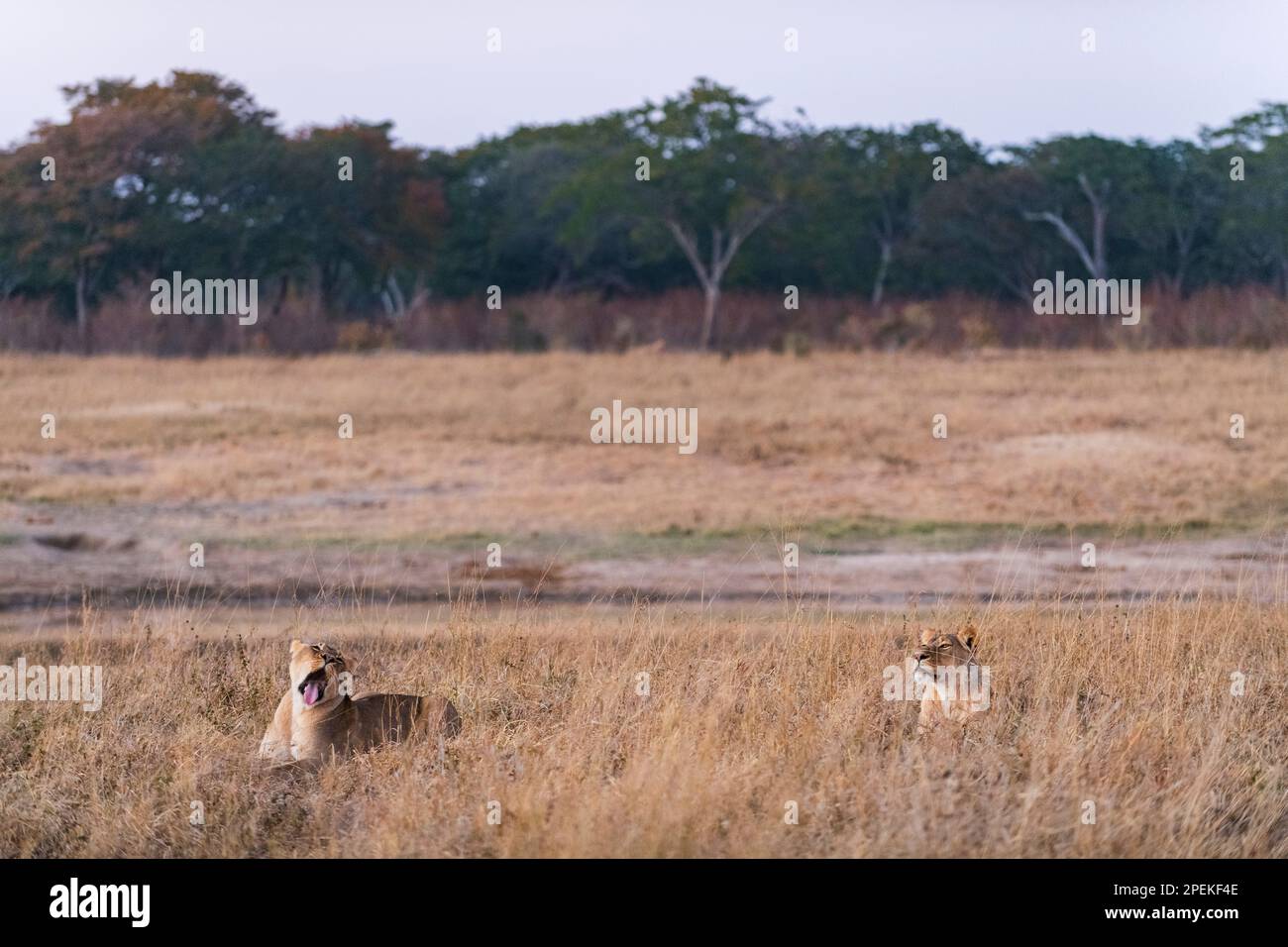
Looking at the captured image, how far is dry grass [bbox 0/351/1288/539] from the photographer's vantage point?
59.3 feet

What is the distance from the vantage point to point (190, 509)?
18.1 metres

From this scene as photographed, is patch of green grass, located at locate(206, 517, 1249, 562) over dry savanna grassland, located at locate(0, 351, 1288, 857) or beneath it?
beneath

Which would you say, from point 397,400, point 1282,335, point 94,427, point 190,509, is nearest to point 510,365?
point 397,400

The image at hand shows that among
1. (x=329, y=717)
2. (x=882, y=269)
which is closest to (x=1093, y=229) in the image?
(x=882, y=269)

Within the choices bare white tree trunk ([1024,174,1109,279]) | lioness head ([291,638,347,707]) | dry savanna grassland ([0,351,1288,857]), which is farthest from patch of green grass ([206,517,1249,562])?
bare white tree trunk ([1024,174,1109,279])

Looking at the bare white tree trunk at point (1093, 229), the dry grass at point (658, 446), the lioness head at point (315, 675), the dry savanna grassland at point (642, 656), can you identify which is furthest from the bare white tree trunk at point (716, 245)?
the lioness head at point (315, 675)

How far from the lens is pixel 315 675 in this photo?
721 centimetres

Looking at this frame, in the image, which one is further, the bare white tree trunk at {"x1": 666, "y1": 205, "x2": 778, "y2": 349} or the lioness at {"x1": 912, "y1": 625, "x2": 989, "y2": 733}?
the bare white tree trunk at {"x1": 666, "y1": 205, "x2": 778, "y2": 349}

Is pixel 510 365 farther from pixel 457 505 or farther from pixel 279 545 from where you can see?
pixel 279 545

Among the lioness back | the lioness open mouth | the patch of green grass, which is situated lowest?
the patch of green grass

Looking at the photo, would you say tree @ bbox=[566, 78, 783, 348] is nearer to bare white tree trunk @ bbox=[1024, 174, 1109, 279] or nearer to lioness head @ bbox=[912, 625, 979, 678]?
bare white tree trunk @ bbox=[1024, 174, 1109, 279]

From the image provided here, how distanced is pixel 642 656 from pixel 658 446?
1231 cm

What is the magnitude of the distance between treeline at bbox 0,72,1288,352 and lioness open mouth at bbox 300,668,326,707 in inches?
847
